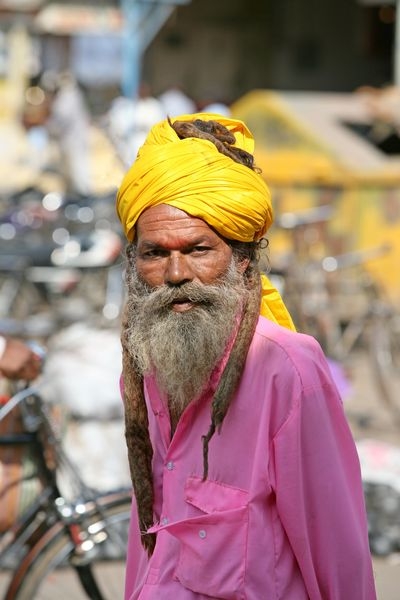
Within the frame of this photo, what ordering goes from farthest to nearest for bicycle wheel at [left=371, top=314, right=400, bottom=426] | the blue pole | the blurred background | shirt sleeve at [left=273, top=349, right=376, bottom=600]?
the blue pole < bicycle wheel at [left=371, top=314, right=400, bottom=426] < the blurred background < shirt sleeve at [left=273, top=349, right=376, bottom=600]

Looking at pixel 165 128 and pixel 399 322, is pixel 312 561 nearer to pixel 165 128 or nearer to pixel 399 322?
pixel 165 128

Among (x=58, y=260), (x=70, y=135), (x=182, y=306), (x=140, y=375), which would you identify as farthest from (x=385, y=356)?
(x=70, y=135)

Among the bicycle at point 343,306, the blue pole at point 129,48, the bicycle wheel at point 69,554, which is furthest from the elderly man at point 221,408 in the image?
the blue pole at point 129,48

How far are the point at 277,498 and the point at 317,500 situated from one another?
75mm

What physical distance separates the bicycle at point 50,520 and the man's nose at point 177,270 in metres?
1.23

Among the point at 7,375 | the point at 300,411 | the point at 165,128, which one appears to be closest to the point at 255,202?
the point at 165,128

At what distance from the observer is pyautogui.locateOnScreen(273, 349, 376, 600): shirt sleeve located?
2.14 m

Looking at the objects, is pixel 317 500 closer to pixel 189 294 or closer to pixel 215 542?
pixel 215 542

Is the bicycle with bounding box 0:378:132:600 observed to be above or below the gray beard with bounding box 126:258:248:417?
below

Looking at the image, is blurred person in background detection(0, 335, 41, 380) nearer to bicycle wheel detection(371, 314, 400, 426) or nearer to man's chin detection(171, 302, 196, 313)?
man's chin detection(171, 302, 196, 313)

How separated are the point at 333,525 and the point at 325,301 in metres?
5.77

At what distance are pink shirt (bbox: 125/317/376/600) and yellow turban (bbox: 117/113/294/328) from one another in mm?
228

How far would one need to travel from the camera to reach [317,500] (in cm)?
217

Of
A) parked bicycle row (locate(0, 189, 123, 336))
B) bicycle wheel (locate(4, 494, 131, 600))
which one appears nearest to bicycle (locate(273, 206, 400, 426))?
parked bicycle row (locate(0, 189, 123, 336))
